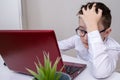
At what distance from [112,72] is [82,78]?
0.51 feet

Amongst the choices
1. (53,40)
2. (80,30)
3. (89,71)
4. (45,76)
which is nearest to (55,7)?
(80,30)

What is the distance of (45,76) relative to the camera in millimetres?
666

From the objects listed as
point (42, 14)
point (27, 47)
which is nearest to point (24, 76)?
point (27, 47)

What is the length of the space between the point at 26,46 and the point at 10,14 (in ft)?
2.95

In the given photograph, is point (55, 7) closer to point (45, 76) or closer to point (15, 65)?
point (15, 65)

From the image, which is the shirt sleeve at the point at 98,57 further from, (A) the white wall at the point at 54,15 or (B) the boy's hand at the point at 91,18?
(A) the white wall at the point at 54,15

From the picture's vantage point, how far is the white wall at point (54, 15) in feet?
6.34

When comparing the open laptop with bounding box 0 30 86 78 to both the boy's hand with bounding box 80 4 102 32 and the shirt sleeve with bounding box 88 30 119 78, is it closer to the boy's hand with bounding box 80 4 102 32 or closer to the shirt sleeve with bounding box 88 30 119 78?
the shirt sleeve with bounding box 88 30 119 78

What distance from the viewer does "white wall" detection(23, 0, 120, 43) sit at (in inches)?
76.0

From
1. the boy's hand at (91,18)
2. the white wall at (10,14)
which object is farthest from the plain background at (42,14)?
the boy's hand at (91,18)

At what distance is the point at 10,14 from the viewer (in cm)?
167

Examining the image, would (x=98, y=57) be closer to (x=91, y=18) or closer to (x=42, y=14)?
(x=91, y=18)

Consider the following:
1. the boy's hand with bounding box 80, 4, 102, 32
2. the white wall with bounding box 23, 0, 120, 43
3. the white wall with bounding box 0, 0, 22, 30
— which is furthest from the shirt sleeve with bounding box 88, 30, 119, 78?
the white wall with bounding box 23, 0, 120, 43

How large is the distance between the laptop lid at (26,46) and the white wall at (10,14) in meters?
0.75
